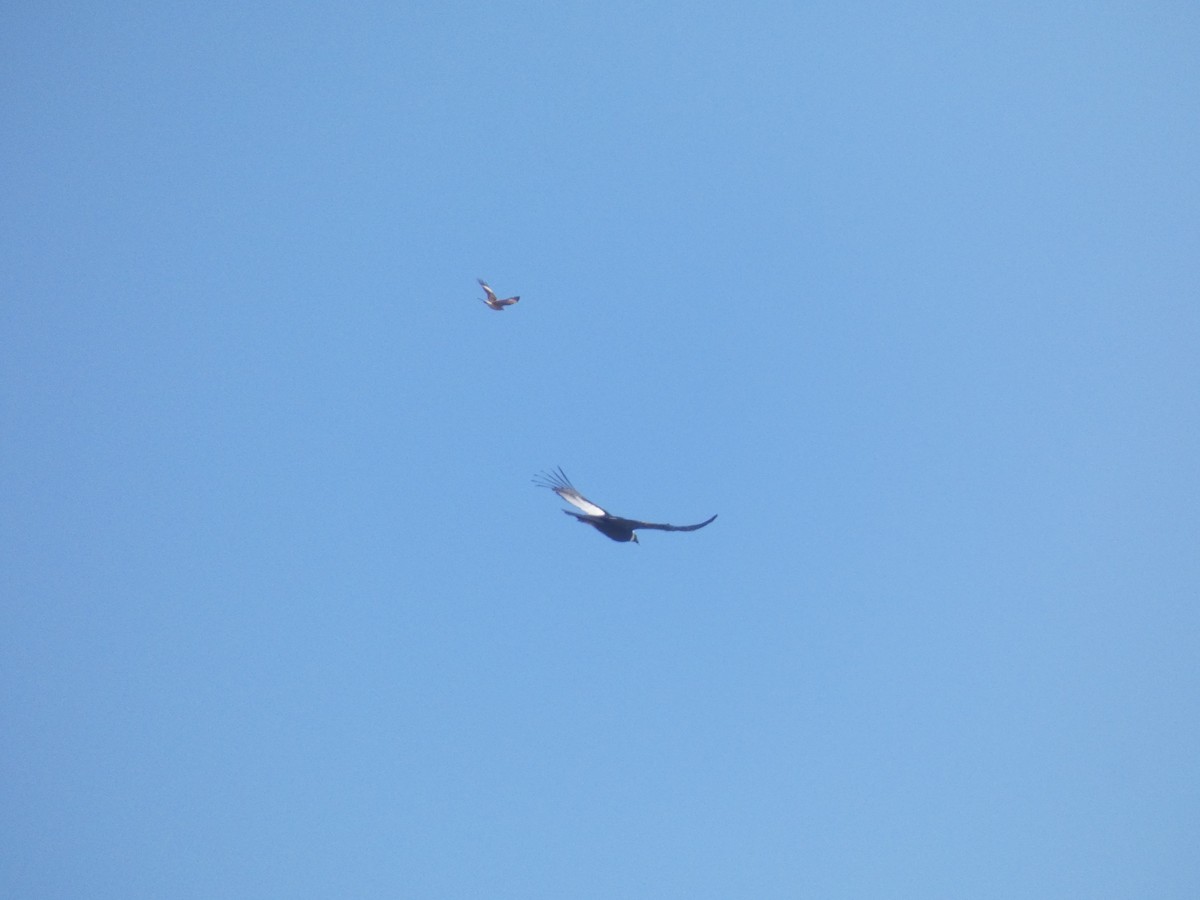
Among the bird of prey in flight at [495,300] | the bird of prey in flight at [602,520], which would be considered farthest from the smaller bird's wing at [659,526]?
the bird of prey in flight at [495,300]

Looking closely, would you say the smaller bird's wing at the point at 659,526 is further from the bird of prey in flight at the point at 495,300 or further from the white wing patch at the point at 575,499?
the bird of prey in flight at the point at 495,300

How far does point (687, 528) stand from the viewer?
40.5ft

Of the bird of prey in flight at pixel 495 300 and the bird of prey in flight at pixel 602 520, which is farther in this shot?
the bird of prey in flight at pixel 495 300

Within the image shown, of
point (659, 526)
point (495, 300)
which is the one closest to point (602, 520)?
point (659, 526)

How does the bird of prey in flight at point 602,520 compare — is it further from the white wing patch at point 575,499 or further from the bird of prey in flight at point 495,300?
the bird of prey in flight at point 495,300

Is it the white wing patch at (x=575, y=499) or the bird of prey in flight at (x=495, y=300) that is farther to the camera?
the bird of prey in flight at (x=495, y=300)

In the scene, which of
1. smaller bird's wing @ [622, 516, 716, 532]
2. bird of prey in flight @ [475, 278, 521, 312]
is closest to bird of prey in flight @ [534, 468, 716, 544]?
smaller bird's wing @ [622, 516, 716, 532]

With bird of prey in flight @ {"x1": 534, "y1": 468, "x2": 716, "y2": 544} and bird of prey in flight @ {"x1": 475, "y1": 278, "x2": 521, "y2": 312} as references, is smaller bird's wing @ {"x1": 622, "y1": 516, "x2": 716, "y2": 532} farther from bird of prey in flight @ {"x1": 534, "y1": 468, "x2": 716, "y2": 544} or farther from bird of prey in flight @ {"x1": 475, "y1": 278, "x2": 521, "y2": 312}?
bird of prey in flight @ {"x1": 475, "y1": 278, "x2": 521, "y2": 312}

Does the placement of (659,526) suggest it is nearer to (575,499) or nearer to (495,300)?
(575,499)

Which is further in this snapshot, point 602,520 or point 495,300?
point 495,300

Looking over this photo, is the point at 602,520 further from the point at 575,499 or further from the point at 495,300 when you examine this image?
the point at 495,300

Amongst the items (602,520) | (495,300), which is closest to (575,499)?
(602,520)

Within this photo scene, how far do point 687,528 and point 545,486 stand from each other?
10.2 feet

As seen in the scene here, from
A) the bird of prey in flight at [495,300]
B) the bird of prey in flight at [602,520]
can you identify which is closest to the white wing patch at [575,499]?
Answer: the bird of prey in flight at [602,520]
